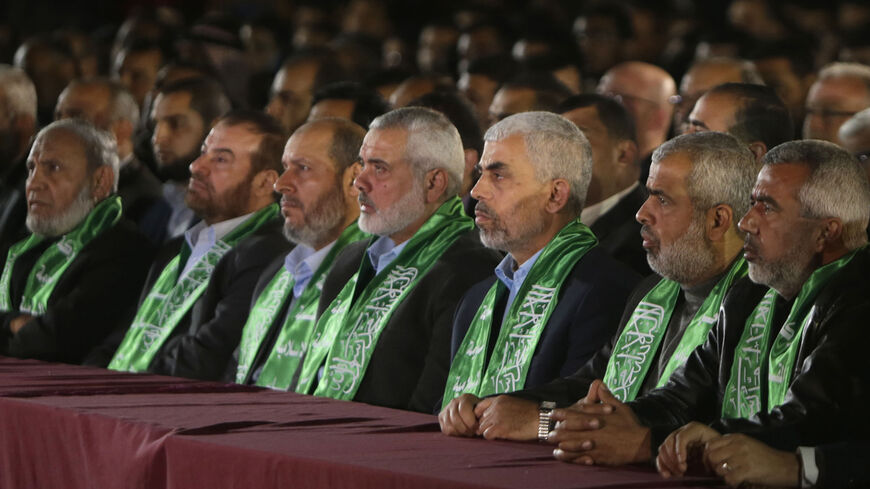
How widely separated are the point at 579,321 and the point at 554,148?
546mm

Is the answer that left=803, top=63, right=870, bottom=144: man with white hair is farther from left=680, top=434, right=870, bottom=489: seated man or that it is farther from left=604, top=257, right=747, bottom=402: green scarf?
left=680, top=434, right=870, bottom=489: seated man

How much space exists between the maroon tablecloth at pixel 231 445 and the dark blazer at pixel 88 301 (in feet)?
4.02

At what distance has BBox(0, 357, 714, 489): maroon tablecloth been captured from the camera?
3.00 metres

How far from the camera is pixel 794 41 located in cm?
781

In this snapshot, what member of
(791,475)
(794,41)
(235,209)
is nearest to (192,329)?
(235,209)

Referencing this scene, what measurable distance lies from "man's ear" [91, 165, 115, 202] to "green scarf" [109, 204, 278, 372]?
0.57 meters

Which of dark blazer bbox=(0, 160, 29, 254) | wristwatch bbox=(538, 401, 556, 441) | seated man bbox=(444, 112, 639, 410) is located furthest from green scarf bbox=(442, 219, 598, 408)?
dark blazer bbox=(0, 160, 29, 254)

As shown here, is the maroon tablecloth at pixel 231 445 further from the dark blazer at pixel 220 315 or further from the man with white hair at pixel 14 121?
the man with white hair at pixel 14 121

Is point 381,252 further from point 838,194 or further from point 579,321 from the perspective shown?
point 838,194

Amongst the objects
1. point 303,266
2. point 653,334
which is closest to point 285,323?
point 303,266

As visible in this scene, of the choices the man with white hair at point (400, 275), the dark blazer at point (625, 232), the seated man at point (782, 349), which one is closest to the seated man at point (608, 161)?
the dark blazer at point (625, 232)

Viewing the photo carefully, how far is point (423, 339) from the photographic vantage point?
4656 millimetres

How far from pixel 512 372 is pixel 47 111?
572 centimetres

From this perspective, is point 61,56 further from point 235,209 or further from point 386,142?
point 386,142
